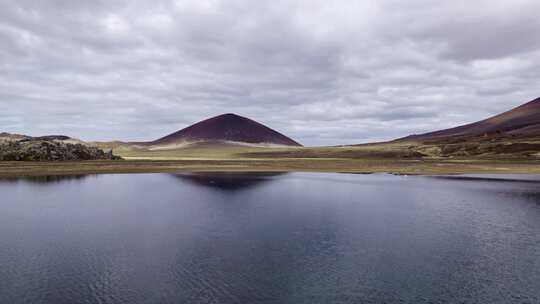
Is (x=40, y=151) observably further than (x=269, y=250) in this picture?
Yes

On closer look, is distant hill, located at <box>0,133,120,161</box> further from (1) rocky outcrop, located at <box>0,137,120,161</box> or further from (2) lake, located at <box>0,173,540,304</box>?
(2) lake, located at <box>0,173,540,304</box>

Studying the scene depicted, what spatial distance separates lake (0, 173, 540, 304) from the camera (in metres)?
23.9

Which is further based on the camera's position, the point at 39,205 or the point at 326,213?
the point at 39,205

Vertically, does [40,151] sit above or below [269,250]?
above

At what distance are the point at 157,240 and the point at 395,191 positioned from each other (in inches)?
1922

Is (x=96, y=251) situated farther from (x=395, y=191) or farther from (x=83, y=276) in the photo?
(x=395, y=191)

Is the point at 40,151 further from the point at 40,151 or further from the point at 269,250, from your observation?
the point at 269,250

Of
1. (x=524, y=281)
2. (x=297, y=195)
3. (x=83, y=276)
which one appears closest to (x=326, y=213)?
(x=297, y=195)

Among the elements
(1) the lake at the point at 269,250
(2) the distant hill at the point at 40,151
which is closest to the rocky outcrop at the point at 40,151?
(2) the distant hill at the point at 40,151

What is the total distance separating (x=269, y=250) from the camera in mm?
32750

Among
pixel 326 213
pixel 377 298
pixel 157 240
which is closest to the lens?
pixel 377 298

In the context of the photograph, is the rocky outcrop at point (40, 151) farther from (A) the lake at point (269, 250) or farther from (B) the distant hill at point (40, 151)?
(A) the lake at point (269, 250)

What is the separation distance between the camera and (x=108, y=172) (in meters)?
114

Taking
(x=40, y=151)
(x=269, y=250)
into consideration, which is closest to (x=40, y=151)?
(x=40, y=151)
